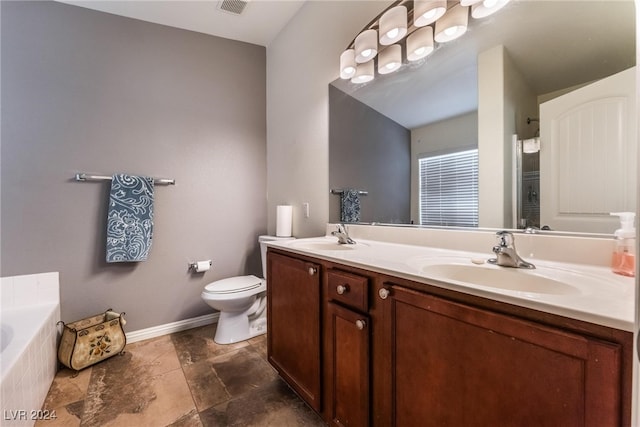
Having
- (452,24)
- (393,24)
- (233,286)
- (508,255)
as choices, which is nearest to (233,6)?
(393,24)

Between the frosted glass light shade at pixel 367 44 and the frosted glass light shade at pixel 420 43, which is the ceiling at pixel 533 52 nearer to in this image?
the frosted glass light shade at pixel 420 43

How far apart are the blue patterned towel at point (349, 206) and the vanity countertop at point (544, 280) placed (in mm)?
516

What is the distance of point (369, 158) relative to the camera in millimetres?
1694

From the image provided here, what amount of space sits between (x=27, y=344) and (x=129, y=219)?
35.8 inches

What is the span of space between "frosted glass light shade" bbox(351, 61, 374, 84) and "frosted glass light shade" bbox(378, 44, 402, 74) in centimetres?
6

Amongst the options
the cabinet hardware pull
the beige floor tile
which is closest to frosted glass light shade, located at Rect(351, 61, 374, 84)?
the cabinet hardware pull

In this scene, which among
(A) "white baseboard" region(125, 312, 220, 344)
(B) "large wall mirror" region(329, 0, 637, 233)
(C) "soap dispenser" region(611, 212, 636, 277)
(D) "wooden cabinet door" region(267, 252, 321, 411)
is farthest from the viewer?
(A) "white baseboard" region(125, 312, 220, 344)

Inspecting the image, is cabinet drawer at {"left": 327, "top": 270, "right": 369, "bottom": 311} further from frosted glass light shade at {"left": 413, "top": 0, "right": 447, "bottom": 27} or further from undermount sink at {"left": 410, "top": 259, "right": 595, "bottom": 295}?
frosted glass light shade at {"left": 413, "top": 0, "right": 447, "bottom": 27}

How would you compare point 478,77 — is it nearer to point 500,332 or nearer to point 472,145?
point 472,145

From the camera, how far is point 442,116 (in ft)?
4.27

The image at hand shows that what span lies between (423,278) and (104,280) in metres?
2.26

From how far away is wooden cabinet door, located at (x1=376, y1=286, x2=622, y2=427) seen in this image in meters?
0.50

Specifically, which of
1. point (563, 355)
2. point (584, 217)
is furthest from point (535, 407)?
point (584, 217)

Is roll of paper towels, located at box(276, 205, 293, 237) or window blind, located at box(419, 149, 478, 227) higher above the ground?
window blind, located at box(419, 149, 478, 227)
